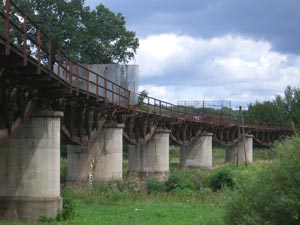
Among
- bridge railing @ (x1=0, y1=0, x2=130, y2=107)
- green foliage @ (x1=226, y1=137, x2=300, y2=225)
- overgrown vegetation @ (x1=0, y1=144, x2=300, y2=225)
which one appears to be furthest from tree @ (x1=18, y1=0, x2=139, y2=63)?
green foliage @ (x1=226, y1=137, x2=300, y2=225)

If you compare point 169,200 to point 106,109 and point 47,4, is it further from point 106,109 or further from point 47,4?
point 47,4

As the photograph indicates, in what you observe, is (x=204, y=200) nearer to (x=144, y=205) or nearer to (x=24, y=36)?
(x=144, y=205)

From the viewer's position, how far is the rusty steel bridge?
55.1ft

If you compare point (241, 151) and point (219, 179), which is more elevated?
point (241, 151)

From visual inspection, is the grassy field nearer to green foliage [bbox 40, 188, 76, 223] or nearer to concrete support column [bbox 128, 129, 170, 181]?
green foliage [bbox 40, 188, 76, 223]

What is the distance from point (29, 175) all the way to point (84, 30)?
49.1 metres

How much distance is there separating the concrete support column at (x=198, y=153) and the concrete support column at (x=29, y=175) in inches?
1610

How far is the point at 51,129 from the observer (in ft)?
73.5

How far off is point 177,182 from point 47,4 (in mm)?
36852

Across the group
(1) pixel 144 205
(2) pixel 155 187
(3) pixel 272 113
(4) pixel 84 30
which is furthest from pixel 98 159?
(3) pixel 272 113

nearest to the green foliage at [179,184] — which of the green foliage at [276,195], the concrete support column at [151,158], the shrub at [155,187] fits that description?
the shrub at [155,187]

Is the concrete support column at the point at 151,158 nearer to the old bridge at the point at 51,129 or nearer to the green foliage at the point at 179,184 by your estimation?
the old bridge at the point at 51,129

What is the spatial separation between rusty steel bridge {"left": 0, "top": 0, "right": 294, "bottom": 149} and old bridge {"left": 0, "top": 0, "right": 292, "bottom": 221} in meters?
0.03

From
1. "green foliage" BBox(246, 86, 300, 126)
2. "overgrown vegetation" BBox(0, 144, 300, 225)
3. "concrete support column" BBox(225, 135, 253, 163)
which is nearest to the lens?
"overgrown vegetation" BBox(0, 144, 300, 225)
